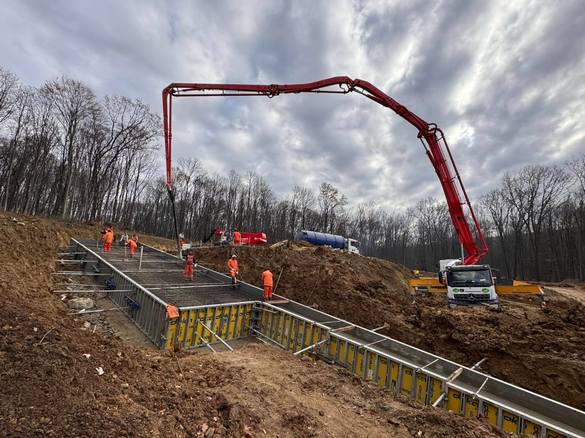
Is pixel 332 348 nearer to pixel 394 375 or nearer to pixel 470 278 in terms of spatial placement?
pixel 394 375

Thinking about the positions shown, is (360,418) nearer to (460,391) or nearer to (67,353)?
→ (460,391)

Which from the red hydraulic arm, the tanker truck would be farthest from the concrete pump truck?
the tanker truck

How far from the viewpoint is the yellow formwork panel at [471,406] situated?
6367 millimetres

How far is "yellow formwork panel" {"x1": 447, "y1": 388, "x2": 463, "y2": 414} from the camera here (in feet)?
21.5

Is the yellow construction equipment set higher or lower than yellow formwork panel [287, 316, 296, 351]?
higher

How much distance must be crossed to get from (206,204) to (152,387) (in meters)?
59.8

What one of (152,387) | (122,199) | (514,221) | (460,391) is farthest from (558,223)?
(122,199)

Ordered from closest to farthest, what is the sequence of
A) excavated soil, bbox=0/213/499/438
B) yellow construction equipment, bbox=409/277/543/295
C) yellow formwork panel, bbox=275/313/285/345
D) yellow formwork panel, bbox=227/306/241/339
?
excavated soil, bbox=0/213/499/438 < yellow formwork panel, bbox=275/313/285/345 < yellow formwork panel, bbox=227/306/241/339 < yellow construction equipment, bbox=409/277/543/295

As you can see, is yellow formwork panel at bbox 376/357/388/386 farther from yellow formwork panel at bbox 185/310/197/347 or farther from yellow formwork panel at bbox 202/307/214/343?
yellow formwork panel at bbox 185/310/197/347

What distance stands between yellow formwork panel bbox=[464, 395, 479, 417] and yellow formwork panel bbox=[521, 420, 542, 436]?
81 cm

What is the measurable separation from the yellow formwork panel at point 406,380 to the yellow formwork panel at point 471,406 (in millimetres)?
1217

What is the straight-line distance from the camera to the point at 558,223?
50219 millimetres

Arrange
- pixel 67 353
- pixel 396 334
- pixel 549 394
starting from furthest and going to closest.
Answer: pixel 396 334 < pixel 549 394 < pixel 67 353

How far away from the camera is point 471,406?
6434mm
